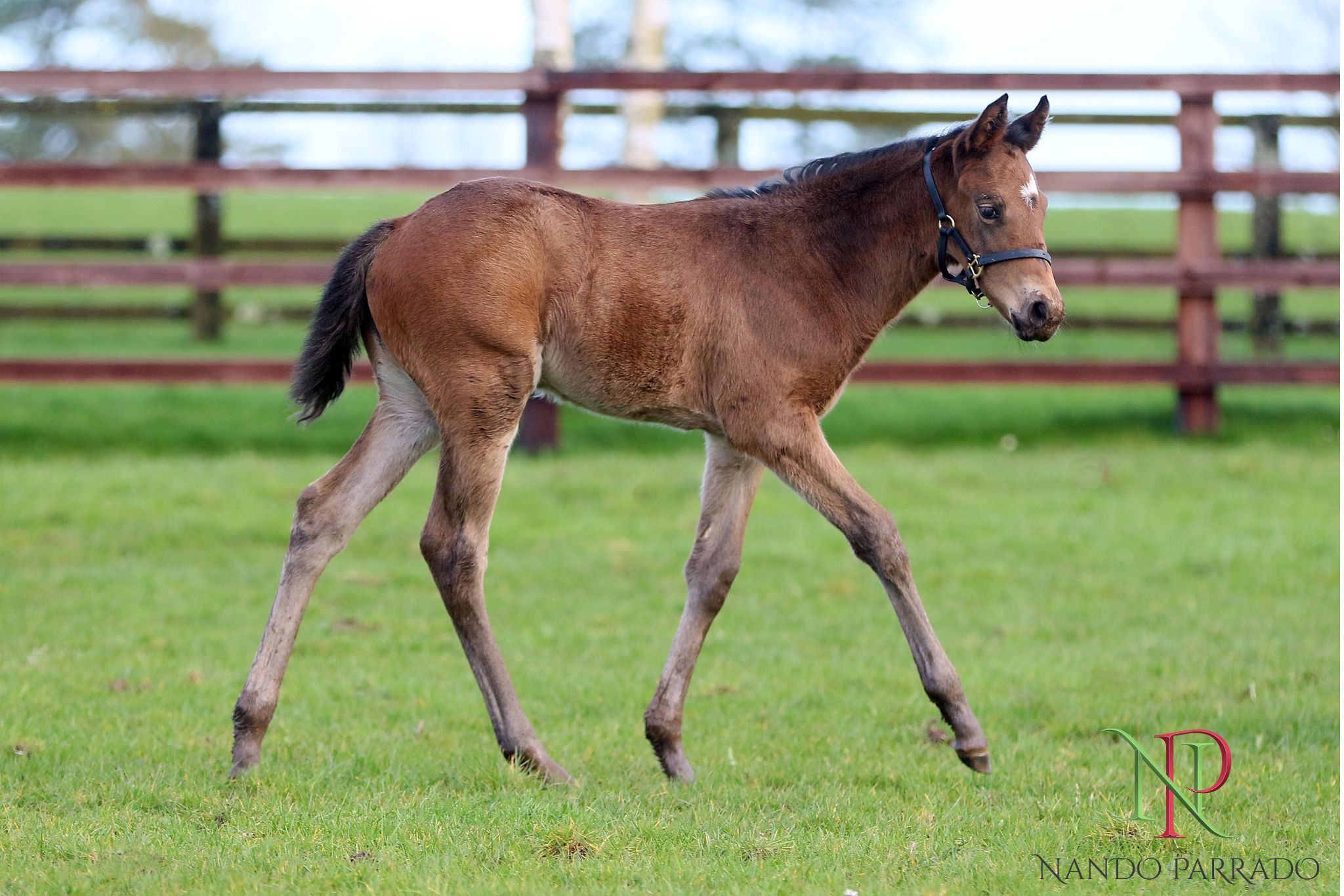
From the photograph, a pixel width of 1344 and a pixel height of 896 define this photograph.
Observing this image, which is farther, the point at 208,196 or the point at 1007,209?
the point at 208,196

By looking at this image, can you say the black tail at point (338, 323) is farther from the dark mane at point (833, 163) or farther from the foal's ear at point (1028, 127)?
the foal's ear at point (1028, 127)

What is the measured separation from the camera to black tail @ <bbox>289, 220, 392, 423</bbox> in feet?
15.0

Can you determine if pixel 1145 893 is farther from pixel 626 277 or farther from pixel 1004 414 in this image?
pixel 1004 414

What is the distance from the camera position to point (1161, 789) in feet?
14.3

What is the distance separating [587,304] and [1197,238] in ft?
23.9

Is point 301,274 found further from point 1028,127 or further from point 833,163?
point 1028,127

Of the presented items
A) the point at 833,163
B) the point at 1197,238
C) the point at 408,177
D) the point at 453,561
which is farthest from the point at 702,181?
the point at 453,561

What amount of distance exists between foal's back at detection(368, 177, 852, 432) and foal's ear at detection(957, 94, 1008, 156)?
62 centimetres

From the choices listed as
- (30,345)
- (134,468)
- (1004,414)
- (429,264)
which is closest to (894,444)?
(1004,414)

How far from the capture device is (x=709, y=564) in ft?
15.7

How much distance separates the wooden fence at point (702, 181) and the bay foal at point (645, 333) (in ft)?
17.1

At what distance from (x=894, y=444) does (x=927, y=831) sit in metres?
6.91

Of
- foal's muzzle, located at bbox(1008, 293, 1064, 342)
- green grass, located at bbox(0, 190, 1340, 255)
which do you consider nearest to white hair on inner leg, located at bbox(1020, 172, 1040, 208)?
foal's muzzle, located at bbox(1008, 293, 1064, 342)

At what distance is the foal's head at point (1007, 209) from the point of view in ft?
13.9
